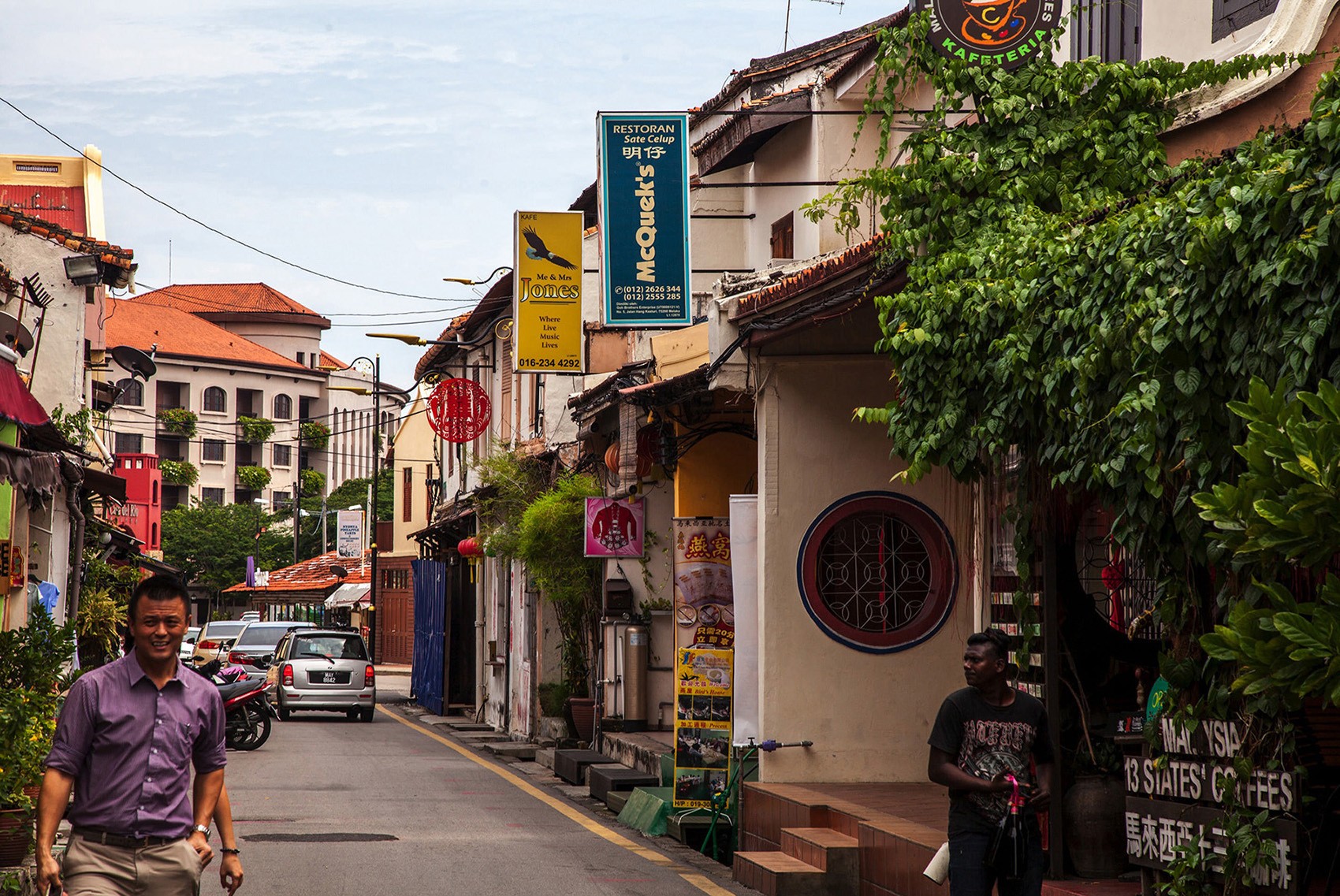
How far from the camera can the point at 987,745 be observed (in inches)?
278

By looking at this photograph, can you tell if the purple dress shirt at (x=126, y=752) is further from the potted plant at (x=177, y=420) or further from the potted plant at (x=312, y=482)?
the potted plant at (x=312, y=482)

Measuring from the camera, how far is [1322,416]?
5.07 metres

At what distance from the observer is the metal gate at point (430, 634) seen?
32.9 meters

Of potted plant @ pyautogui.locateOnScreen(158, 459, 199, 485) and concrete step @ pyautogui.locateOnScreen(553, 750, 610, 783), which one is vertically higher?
potted plant @ pyautogui.locateOnScreen(158, 459, 199, 485)

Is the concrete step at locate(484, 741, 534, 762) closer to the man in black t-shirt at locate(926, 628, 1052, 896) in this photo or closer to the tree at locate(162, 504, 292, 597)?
the man in black t-shirt at locate(926, 628, 1052, 896)

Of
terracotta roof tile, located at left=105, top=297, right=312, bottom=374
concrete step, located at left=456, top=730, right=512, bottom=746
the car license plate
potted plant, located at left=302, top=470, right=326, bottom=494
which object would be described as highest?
terracotta roof tile, located at left=105, top=297, right=312, bottom=374

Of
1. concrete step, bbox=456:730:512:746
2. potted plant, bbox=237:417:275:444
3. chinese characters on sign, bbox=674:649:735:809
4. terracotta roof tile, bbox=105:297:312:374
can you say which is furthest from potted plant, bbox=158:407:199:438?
chinese characters on sign, bbox=674:649:735:809

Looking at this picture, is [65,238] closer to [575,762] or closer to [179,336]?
[575,762]

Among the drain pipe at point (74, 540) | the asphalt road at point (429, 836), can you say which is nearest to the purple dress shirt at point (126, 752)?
the asphalt road at point (429, 836)

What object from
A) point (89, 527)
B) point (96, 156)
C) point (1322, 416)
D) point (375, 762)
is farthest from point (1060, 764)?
point (96, 156)

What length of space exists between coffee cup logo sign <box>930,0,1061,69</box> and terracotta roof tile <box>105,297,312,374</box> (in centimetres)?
7846

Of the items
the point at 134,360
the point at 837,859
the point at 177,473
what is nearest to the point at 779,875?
the point at 837,859

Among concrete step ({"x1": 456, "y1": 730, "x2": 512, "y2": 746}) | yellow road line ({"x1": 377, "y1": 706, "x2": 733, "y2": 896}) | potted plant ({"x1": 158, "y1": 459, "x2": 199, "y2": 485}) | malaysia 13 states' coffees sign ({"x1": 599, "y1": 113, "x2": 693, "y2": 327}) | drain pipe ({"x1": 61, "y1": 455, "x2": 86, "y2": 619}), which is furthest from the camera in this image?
potted plant ({"x1": 158, "y1": 459, "x2": 199, "y2": 485})

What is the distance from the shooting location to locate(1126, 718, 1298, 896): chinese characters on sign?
6305 millimetres
